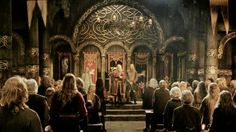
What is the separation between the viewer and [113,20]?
25.4m

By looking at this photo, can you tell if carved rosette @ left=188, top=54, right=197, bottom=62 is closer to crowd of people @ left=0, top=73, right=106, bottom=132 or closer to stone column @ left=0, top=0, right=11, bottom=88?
A: crowd of people @ left=0, top=73, right=106, bottom=132

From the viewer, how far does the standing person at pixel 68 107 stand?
7.47 meters

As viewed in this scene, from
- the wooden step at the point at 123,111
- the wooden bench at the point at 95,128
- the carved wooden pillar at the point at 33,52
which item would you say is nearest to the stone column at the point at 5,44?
the wooden bench at the point at 95,128

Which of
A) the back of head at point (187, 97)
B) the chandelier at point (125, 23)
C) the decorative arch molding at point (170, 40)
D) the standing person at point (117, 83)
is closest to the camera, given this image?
the back of head at point (187, 97)

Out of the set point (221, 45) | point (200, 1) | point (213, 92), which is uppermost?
point (200, 1)

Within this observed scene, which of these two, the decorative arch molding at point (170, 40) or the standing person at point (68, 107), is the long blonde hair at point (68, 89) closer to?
the standing person at point (68, 107)

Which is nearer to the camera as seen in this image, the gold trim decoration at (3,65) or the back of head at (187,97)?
the back of head at (187,97)

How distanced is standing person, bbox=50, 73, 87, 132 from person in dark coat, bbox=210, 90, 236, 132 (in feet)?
7.06

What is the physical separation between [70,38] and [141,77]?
4531 millimetres

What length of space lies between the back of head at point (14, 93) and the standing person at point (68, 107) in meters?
2.96

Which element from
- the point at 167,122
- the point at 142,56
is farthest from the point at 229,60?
the point at 167,122

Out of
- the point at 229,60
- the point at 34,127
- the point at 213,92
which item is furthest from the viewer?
the point at 229,60

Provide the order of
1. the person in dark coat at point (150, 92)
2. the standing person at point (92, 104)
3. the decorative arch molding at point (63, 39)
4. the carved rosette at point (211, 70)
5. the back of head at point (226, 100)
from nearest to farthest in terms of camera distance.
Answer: the back of head at point (226, 100), the standing person at point (92, 104), the person in dark coat at point (150, 92), the carved rosette at point (211, 70), the decorative arch molding at point (63, 39)

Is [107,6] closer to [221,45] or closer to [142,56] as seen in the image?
[142,56]
